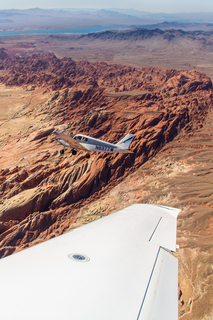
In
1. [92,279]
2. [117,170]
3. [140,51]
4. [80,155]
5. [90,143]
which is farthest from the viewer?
[140,51]

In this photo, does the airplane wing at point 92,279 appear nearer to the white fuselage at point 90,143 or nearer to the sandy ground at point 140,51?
the white fuselage at point 90,143

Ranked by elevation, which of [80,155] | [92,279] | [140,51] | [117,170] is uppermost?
[140,51]

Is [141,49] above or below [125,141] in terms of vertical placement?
above

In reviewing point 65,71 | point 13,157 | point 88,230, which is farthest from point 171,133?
point 65,71

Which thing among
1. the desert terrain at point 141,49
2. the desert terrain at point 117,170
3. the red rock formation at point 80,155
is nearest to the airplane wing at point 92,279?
the desert terrain at point 117,170

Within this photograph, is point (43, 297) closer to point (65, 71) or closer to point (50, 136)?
point (50, 136)

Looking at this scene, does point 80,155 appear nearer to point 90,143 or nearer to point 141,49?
point 90,143

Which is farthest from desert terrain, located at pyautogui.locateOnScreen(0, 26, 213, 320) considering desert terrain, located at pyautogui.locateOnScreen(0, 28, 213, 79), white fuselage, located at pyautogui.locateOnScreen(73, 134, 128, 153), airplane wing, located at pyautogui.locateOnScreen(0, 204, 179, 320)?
desert terrain, located at pyautogui.locateOnScreen(0, 28, 213, 79)

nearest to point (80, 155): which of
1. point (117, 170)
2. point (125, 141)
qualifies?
point (117, 170)

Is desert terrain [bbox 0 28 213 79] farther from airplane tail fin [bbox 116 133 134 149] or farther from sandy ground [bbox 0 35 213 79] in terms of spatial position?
airplane tail fin [bbox 116 133 134 149]
